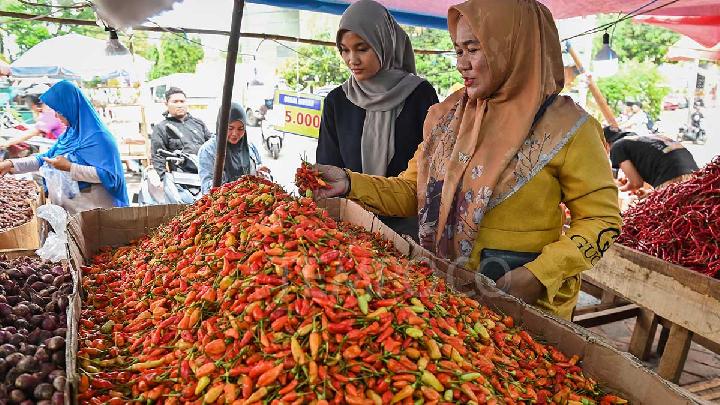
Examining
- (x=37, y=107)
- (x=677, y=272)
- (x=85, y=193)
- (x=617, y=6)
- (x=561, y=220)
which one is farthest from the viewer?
(x=37, y=107)

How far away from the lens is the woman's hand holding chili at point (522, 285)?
183cm

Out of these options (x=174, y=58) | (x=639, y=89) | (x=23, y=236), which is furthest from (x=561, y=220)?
(x=639, y=89)

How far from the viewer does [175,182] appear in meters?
6.11

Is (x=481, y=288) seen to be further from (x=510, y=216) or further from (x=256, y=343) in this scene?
(x=256, y=343)

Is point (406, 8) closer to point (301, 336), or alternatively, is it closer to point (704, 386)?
point (704, 386)

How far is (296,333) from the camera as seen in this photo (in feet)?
4.12

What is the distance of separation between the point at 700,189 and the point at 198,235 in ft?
10.9

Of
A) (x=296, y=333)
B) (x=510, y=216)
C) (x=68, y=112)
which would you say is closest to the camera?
(x=296, y=333)

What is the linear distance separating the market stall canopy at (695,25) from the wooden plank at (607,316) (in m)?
3.82

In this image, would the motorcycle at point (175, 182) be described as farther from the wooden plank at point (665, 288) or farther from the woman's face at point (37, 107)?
the wooden plank at point (665, 288)

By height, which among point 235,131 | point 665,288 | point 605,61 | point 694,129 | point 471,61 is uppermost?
point 605,61

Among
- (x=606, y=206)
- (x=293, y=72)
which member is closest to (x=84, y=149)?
(x=606, y=206)

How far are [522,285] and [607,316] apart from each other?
2.56 meters

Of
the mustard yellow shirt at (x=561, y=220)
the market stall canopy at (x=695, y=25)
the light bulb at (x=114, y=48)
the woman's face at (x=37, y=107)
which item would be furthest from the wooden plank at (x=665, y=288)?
the woman's face at (x=37, y=107)
